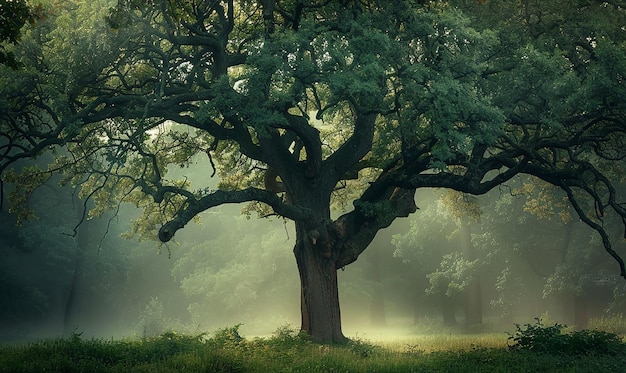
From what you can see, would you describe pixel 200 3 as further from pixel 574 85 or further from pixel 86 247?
pixel 86 247

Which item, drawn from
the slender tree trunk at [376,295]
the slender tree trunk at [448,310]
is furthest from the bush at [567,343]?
the slender tree trunk at [376,295]

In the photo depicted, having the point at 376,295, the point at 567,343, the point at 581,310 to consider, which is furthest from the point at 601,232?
the point at 376,295

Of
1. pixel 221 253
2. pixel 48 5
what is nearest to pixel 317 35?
pixel 48 5

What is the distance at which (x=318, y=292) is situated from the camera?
84.5 ft

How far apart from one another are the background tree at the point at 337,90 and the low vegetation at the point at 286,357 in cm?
313

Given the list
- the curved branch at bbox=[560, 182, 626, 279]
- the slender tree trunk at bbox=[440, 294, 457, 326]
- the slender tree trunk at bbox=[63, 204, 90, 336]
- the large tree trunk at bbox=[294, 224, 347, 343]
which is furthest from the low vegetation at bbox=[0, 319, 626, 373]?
the slender tree trunk at bbox=[63, 204, 90, 336]

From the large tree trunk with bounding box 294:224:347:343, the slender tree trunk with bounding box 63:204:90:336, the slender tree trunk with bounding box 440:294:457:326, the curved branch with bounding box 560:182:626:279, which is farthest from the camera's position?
the slender tree trunk with bounding box 63:204:90:336

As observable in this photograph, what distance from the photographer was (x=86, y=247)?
57500 millimetres

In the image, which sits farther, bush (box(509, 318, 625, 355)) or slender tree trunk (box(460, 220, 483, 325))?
slender tree trunk (box(460, 220, 483, 325))

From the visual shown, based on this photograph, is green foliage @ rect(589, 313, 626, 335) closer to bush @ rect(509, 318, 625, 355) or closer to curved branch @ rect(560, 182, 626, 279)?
curved branch @ rect(560, 182, 626, 279)

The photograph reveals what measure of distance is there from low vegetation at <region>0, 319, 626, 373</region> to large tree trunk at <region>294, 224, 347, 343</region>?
2.73m

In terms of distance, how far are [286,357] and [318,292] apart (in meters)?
5.99

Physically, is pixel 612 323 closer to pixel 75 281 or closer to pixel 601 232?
pixel 601 232

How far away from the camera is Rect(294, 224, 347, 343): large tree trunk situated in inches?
1004
